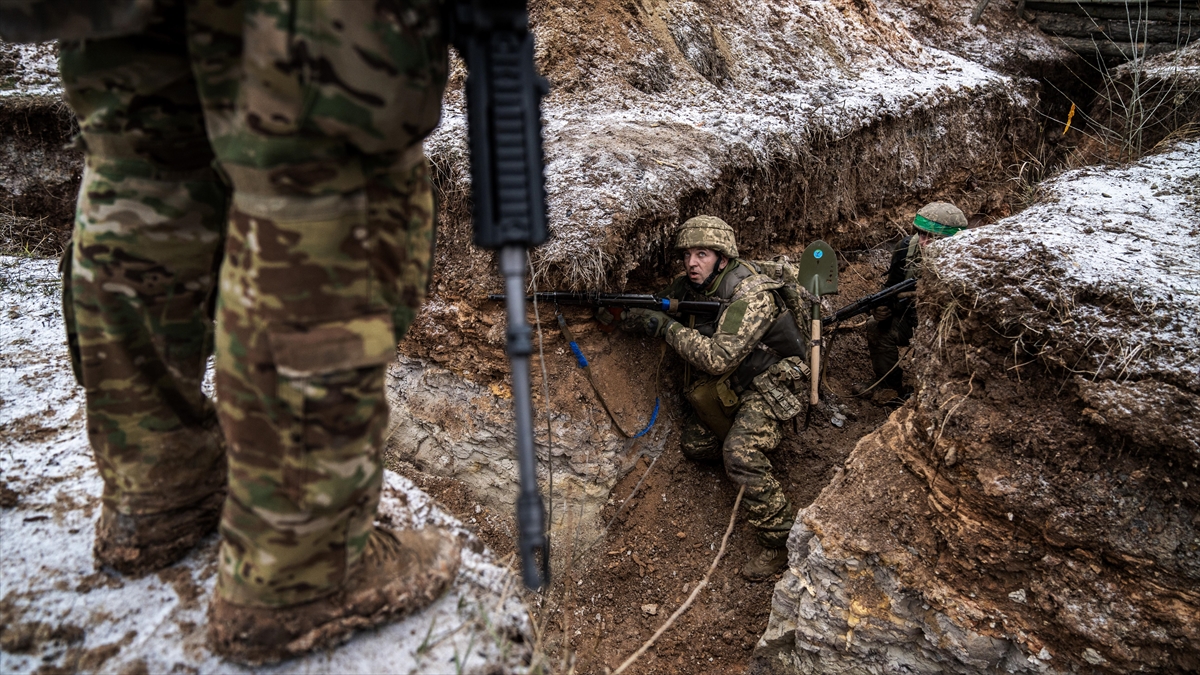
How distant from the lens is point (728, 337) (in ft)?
15.3

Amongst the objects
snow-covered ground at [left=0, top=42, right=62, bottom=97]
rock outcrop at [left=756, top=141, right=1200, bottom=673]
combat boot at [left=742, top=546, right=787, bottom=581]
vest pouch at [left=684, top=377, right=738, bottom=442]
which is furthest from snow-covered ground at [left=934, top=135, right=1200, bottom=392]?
snow-covered ground at [left=0, top=42, right=62, bottom=97]

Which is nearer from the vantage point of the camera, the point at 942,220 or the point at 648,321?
the point at 648,321

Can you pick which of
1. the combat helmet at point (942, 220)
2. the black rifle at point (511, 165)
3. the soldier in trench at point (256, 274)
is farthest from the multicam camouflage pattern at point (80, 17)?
the combat helmet at point (942, 220)

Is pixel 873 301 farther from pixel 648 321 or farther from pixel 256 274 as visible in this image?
pixel 256 274

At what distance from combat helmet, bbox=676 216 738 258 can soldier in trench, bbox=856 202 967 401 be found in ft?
6.42

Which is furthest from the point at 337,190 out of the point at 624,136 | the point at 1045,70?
the point at 1045,70

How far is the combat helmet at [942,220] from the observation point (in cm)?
601

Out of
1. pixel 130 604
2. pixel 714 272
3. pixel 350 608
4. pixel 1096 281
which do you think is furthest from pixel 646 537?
pixel 130 604

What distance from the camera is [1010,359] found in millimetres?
3342

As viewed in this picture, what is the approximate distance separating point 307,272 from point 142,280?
0.56m

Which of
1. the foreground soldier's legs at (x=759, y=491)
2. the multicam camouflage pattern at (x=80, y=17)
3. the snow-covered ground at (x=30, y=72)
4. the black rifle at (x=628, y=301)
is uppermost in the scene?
the snow-covered ground at (x=30, y=72)

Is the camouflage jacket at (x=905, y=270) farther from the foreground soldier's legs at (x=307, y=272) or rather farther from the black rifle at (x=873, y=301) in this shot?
the foreground soldier's legs at (x=307, y=272)

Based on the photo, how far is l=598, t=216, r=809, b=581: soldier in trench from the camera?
4.64 m

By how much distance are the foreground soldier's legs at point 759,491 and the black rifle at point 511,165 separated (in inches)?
137
